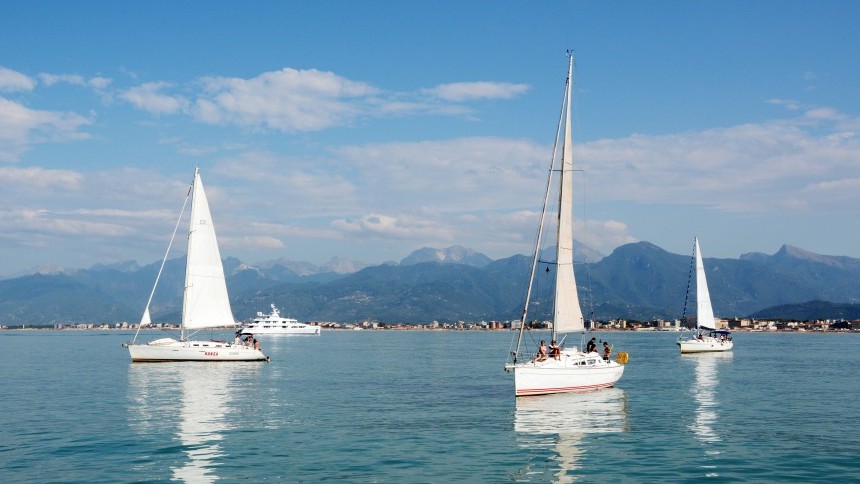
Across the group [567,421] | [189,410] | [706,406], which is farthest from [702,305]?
[189,410]

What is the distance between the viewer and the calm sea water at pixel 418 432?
92.9 ft

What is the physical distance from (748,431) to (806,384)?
110 feet

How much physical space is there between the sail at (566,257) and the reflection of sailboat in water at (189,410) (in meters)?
22.6

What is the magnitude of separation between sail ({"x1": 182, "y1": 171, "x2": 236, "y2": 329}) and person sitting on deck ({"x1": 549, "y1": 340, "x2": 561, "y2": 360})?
44353mm

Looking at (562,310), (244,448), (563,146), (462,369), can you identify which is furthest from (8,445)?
(462,369)

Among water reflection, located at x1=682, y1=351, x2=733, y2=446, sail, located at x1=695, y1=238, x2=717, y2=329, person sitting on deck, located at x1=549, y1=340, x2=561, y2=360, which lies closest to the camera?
water reflection, located at x1=682, y1=351, x2=733, y2=446

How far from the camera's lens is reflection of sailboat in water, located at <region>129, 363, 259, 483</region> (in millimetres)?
29630

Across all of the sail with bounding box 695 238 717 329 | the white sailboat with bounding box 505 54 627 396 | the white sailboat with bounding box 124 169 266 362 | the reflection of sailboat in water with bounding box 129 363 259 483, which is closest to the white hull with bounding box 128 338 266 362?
the white sailboat with bounding box 124 169 266 362

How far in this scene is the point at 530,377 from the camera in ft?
161

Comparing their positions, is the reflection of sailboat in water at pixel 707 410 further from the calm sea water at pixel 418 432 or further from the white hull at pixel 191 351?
the white hull at pixel 191 351

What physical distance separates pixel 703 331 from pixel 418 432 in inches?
4391

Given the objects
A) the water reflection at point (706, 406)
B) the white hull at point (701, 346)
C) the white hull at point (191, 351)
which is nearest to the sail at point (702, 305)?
the white hull at point (701, 346)

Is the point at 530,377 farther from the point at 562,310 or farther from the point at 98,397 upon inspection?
the point at 98,397

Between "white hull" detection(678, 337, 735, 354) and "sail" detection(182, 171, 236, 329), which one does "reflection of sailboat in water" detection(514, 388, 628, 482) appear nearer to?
"sail" detection(182, 171, 236, 329)
